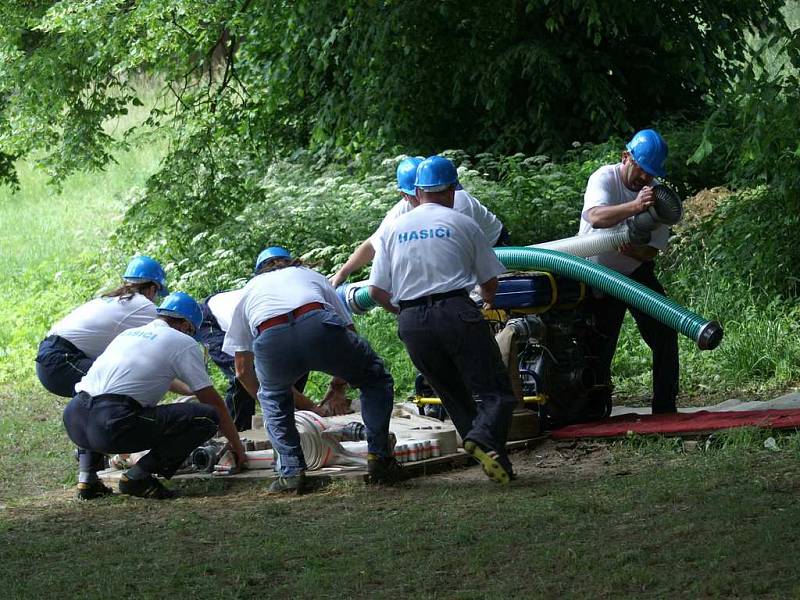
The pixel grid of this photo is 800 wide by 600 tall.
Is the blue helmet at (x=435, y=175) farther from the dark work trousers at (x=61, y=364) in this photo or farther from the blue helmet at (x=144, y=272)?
the dark work trousers at (x=61, y=364)

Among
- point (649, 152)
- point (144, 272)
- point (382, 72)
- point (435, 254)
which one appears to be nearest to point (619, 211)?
point (649, 152)

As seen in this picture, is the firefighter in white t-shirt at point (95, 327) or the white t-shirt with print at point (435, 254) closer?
the white t-shirt with print at point (435, 254)

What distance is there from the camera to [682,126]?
15609 mm

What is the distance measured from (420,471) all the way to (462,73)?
9.10 m

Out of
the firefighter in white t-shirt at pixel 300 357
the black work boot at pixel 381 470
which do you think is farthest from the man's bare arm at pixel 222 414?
the black work boot at pixel 381 470

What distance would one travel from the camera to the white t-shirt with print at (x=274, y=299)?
709cm

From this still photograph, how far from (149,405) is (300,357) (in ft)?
3.27

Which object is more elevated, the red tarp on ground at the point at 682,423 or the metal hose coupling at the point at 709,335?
the metal hose coupling at the point at 709,335

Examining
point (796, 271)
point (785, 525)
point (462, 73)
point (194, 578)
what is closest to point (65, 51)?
point (462, 73)

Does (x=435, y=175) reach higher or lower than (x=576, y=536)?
higher

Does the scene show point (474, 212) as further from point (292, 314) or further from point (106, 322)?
point (106, 322)

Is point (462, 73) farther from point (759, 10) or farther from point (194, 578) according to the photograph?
point (194, 578)

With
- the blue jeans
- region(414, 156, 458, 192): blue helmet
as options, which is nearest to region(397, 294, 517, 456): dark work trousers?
the blue jeans

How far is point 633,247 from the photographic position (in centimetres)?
782
